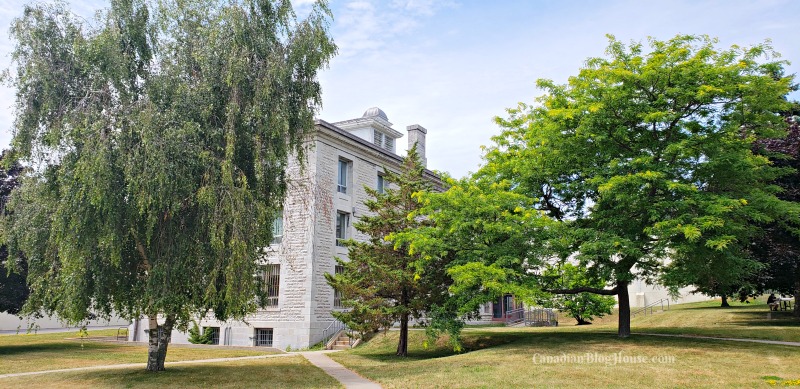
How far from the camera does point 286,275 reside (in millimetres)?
26281

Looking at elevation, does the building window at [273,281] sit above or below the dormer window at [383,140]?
below

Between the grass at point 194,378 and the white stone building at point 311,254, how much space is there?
24.9 ft

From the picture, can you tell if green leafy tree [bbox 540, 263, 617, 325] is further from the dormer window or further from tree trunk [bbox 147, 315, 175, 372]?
the dormer window

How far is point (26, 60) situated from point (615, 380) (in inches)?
620

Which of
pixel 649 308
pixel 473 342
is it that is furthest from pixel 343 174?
pixel 649 308

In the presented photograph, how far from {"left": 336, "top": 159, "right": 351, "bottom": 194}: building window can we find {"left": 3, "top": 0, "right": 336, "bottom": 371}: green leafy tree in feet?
43.4

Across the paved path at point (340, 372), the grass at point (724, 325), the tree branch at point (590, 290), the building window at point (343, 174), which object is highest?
the building window at point (343, 174)

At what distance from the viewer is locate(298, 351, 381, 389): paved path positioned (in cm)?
1333

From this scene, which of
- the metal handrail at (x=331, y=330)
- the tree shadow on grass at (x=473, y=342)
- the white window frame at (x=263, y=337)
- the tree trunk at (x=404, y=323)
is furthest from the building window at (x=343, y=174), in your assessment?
the tree trunk at (x=404, y=323)

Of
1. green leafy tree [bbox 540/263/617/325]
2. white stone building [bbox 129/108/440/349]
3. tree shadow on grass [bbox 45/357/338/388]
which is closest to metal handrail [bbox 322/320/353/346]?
white stone building [bbox 129/108/440/349]

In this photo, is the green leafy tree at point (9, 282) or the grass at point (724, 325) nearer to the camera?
the grass at point (724, 325)

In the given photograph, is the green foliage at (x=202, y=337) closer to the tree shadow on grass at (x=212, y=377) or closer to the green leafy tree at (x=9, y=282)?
the green leafy tree at (x=9, y=282)

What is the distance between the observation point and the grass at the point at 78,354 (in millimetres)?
18234

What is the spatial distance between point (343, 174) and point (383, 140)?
18.0 ft
